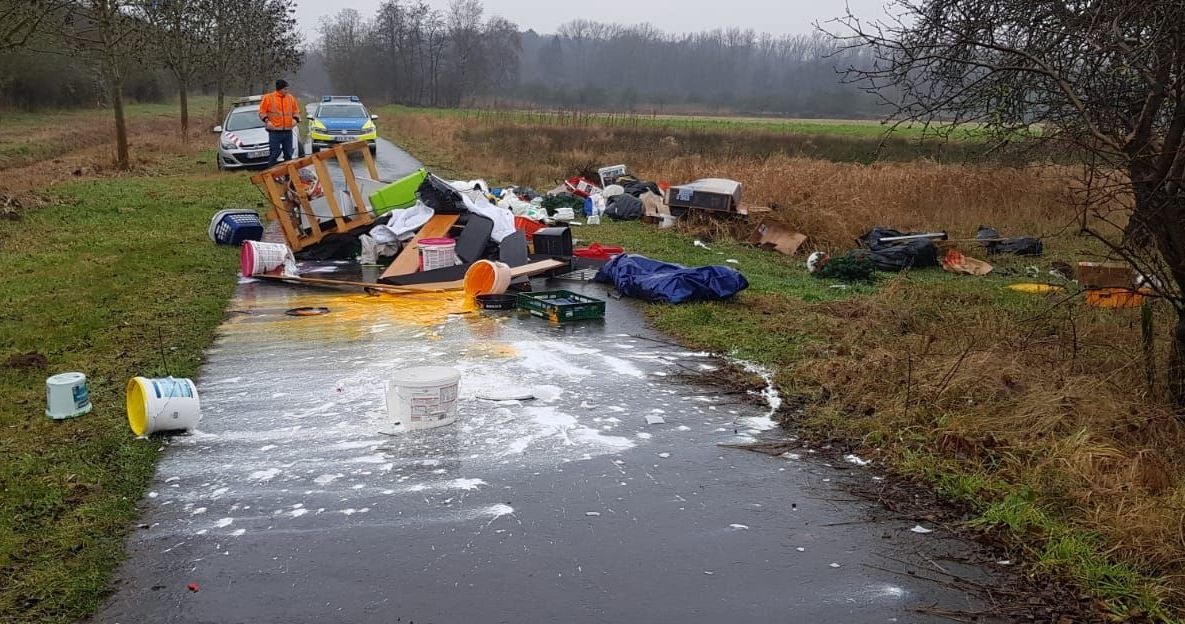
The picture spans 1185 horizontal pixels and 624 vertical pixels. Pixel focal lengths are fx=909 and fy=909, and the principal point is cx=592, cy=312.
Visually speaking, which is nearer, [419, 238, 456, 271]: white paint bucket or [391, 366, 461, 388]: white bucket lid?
[391, 366, 461, 388]: white bucket lid

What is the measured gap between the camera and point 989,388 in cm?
648

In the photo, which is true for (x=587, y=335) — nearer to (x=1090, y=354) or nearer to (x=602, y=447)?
(x=602, y=447)

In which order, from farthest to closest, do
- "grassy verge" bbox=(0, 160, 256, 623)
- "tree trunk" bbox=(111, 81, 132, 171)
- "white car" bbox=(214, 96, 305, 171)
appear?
"white car" bbox=(214, 96, 305, 171), "tree trunk" bbox=(111, 81, 132, 171), "grassy verge" bbox=(0, 160, 256, 623)

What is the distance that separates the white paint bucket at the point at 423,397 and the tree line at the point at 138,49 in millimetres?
13098

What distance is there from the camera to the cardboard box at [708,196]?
622 inches

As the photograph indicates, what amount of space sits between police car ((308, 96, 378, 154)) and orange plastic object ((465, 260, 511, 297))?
674 inches

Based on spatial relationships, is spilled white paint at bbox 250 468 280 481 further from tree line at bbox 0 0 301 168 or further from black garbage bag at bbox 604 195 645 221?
tree line at bbox 0 0 301 168

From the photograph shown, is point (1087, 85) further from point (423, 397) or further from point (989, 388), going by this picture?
point (423, 397)

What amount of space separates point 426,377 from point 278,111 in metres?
13.0

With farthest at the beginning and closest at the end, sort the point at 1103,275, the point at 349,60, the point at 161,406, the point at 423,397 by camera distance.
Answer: the point at 349,60
the point at 1103,275
the point at 423,397
the point at 161,406

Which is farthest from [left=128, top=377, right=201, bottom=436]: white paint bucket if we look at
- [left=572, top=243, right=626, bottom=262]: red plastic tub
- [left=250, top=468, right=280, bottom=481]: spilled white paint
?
[left=572, top=243, right=626, bottom=262]: red plastic tub

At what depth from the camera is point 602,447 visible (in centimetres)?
605

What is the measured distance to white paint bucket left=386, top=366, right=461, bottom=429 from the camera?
6160mm


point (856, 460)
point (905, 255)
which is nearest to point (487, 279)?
point (856, 460)
